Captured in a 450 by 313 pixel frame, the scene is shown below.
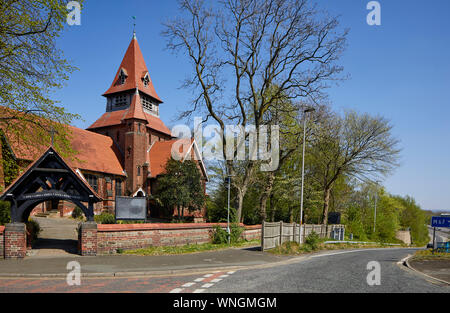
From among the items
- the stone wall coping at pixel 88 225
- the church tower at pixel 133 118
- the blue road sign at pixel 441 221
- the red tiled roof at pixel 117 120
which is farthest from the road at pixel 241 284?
the red tiled roof at pixel 117 120

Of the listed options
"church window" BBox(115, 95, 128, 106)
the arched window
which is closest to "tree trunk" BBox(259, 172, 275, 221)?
"church window" BBox(115, 95, 128, 106)

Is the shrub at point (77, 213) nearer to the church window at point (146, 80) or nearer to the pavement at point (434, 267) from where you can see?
the church window at point (146, 80)

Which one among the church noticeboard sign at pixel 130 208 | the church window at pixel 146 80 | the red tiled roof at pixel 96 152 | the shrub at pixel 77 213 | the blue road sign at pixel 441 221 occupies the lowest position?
the shrub at pixel 77 213

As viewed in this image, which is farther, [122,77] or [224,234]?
[122,77]

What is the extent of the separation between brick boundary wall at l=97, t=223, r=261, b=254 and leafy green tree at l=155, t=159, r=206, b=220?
49.1 feet

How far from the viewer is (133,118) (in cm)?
4334

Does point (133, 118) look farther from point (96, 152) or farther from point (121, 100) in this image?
point (121, 100)

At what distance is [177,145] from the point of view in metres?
47.0

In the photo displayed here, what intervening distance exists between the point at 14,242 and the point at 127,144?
105 ft

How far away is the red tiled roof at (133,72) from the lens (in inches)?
1909

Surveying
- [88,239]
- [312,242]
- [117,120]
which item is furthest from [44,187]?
[117,120]

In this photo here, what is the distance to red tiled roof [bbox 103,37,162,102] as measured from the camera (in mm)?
48500

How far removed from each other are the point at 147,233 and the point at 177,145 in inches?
1249
